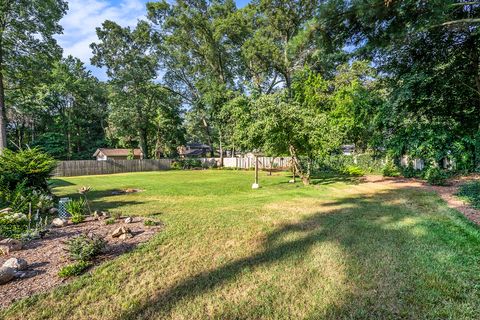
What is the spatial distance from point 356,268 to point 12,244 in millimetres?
4768

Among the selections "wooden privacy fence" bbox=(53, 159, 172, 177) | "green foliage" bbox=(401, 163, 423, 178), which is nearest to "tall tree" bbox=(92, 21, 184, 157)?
"wooden privacy fence" bbox=(53, 159, 172, 177)

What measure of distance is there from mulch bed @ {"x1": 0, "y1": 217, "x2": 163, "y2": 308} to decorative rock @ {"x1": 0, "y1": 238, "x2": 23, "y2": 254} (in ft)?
0.23

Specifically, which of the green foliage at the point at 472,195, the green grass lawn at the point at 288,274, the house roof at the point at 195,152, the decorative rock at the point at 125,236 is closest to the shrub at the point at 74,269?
the green grass lawn at the point at 288,274

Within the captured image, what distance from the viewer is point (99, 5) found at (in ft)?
25.5

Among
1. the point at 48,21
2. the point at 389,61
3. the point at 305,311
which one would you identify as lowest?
the point at 305,311

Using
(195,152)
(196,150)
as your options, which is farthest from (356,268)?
(196,150)

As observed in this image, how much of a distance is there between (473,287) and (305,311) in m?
1.74

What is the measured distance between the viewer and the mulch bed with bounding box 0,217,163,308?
2525 mm

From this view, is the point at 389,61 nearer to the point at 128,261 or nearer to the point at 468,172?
the point at 468,172

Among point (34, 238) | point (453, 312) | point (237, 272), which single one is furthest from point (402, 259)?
point (34, 238)

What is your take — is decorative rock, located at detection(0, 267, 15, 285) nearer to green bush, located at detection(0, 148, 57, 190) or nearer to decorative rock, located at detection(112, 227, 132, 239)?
decorative rock, located at detection(112, 227, 132, 239)

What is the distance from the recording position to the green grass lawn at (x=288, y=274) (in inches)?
84.8

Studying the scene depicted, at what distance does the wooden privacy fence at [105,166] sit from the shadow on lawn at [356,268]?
20.0m

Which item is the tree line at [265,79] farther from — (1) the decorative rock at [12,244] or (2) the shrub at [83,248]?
(1) the decorative rock at [12,244]
